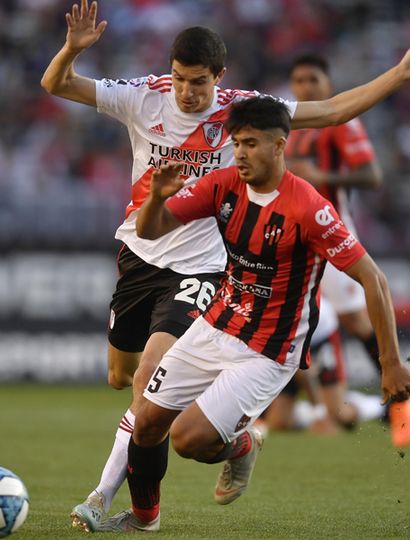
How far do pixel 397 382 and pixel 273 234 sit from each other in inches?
34.6

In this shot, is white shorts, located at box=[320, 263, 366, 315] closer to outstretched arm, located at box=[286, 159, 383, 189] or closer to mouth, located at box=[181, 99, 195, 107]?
outstretched arm, located at box=[286, 159, 383, 189]

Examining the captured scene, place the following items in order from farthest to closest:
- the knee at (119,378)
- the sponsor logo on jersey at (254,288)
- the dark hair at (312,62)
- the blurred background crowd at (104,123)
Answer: the blurred background crowd at (104,123)
the dark hair at (312,62)
the knee at (119,378)
the sponsor logo on jersey at (254,288)

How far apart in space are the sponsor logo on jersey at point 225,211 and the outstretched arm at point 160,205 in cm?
22

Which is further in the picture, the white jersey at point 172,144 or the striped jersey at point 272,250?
the white jersey at point 172,144

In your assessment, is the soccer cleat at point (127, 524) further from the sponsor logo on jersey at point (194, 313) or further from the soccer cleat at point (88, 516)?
the sponsor logo on jersey at point (194, 313)

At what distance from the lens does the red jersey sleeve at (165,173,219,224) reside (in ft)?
17.5

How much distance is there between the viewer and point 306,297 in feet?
18.1

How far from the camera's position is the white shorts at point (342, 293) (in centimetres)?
982

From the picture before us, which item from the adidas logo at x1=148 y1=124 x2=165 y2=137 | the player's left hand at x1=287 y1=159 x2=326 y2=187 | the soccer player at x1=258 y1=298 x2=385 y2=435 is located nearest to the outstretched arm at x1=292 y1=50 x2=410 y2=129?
the adidas logo at x1=148 y1=124 x2=165 y2=137

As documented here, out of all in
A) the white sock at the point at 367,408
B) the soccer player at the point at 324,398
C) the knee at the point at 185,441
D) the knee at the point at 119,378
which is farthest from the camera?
the white sock at the point at 367,408

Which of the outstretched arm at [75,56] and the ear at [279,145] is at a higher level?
the outstretched arm at [75,56]

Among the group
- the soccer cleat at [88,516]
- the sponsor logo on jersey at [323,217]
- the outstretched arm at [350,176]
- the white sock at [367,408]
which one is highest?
the sponsor logo on jersey at [323,217]

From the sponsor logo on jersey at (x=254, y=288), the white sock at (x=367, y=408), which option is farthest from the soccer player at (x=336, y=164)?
the sponsor logo on jersey at (x=254, y=288)

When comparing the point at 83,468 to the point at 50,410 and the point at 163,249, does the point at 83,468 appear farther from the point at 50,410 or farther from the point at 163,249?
the point at 50,410
